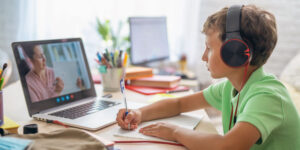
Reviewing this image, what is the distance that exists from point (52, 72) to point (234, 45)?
660 millimetres

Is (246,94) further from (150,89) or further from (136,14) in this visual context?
(136,14)

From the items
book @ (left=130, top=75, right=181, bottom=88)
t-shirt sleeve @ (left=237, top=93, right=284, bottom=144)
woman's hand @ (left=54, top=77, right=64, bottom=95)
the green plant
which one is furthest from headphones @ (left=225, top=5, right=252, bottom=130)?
the green plant

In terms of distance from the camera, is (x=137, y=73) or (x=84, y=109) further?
(x=137, y=73)

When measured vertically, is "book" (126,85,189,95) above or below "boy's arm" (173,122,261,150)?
below

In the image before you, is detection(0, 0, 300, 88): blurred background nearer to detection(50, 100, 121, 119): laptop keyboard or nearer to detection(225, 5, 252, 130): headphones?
detection(50, 100, 121, 119): laptop keyboard

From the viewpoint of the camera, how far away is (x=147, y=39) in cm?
201

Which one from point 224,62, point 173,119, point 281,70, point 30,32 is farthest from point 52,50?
point 281,70

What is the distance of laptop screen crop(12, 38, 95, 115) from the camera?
0.98 metres

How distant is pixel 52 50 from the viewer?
1.10 m

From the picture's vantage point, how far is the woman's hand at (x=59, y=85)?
109cm

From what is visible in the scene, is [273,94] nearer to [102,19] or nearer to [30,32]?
[102,19]

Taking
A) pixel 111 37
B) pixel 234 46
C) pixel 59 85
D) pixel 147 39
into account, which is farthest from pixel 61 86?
pixel 111 37

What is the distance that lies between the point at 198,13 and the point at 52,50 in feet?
5.64

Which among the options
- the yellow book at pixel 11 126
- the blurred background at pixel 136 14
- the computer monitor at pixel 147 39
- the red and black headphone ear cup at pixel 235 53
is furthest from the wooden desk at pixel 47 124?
the blurred background at pixel 136 14
